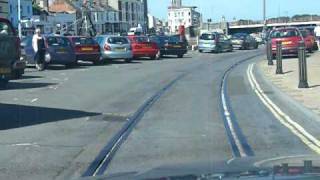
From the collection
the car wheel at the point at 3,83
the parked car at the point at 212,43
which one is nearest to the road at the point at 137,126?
the car wheel at the point at 3,83

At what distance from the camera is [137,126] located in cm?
1202

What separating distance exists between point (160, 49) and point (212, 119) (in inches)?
1126

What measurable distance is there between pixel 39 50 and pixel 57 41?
6.54 ft

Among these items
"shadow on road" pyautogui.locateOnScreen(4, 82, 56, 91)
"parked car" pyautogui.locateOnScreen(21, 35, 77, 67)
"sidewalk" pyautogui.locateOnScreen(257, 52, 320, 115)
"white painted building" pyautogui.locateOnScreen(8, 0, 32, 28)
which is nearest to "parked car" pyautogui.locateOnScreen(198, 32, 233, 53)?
"parked car" pyautogui.locateOnScreen(21, 35, 77, 67)

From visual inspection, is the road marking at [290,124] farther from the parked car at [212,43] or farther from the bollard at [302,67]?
the parked car at [212,43]

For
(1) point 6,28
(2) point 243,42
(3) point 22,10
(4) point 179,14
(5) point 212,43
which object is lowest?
(2) point 243,42

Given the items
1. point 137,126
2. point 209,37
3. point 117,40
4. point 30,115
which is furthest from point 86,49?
point 137,126

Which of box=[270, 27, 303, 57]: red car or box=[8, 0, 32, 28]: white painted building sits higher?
box=[8, 0, 32, 28]: white painted building

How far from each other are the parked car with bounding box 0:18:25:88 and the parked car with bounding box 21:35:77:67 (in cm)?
929

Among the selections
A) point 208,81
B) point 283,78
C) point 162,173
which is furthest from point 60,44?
point 162,173

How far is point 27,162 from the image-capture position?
8695 millimetres

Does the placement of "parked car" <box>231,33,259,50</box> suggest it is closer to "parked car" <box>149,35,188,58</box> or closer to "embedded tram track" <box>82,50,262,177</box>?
"parked car" <box>149,35,188,58</box>

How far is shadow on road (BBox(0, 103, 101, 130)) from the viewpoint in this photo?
1246 centimetres

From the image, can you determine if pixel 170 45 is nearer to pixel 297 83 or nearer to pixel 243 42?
pixel 243 42
